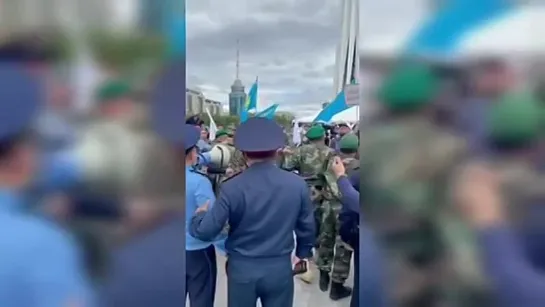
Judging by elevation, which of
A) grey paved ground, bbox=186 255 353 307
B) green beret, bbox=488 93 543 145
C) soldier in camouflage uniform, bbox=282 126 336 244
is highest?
green beret, bbox=488 93 543 145

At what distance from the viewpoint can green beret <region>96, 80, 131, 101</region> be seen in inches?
38.8

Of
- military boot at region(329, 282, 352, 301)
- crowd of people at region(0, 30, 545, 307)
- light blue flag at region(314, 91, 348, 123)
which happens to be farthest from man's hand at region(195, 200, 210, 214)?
light blue flag at region(314, 91, 348, 123)

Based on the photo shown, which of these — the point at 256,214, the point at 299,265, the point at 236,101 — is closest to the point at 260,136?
the point at 256,214

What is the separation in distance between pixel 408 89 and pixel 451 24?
0.14m

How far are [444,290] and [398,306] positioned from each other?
9 cm

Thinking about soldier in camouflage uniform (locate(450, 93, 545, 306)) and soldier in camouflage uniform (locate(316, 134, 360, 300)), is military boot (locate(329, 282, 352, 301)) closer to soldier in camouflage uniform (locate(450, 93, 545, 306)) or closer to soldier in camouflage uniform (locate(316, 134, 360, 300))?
soldier in camouflage uniform (locate(316, 134, 360, 300))

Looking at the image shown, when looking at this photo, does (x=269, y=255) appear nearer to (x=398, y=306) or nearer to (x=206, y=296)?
(x=206, y=296)

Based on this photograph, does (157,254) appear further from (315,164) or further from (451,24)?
(315,164)

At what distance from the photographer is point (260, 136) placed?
7.27 feet

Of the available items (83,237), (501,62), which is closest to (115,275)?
(83,237)

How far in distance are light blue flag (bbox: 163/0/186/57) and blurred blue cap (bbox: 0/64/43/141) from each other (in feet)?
0.81

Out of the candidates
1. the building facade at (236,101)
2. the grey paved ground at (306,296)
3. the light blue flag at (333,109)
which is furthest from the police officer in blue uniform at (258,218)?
the building facade at (236,101)

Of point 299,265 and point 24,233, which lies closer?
point 24,233

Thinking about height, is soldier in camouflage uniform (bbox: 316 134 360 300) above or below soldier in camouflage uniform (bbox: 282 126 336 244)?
below
